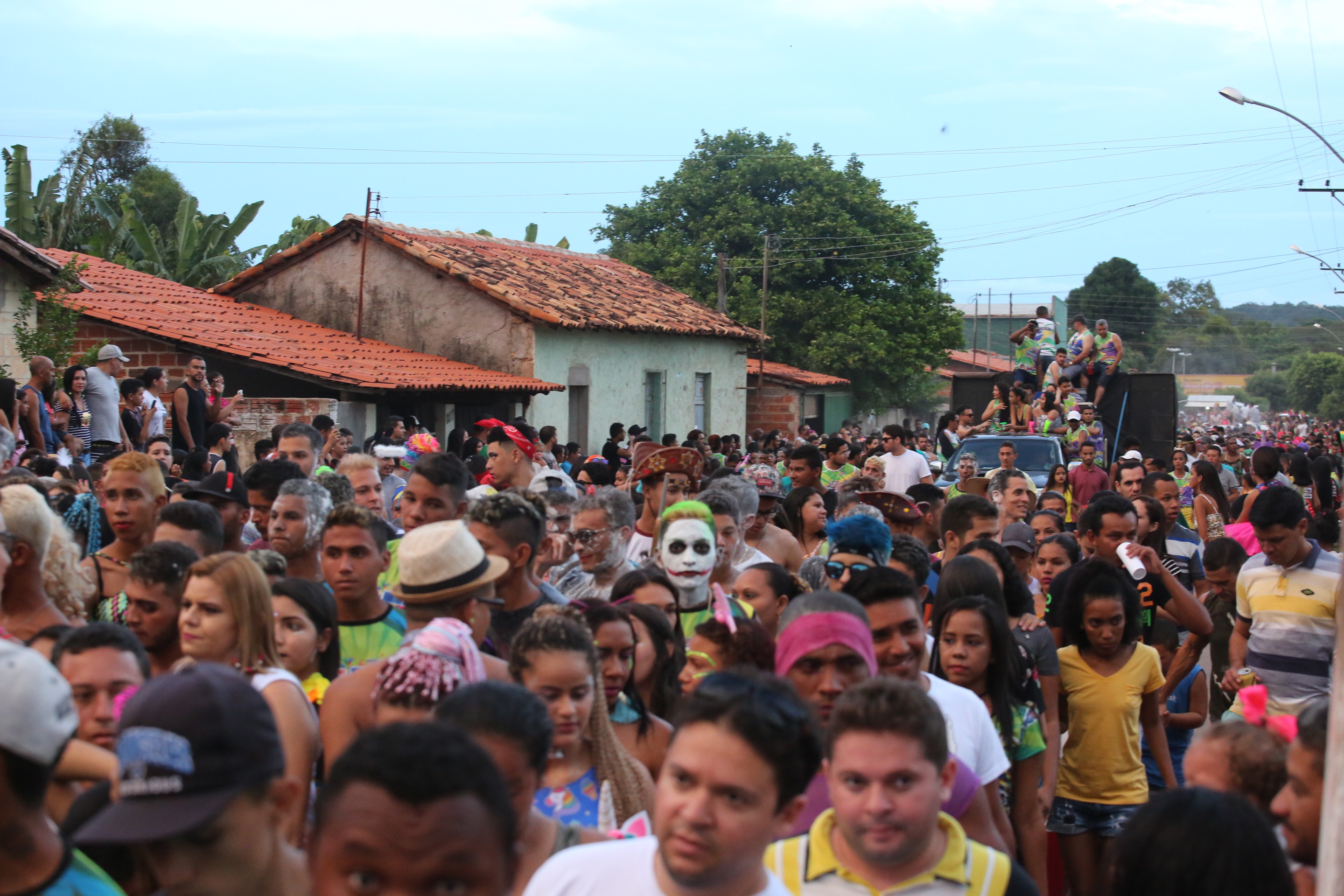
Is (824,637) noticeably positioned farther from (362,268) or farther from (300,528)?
(362,268)

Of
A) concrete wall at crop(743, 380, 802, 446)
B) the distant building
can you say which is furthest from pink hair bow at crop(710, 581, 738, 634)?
concrete wall at crop(743, 380, 802, 446)

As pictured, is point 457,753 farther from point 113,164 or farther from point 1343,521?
point 113,164

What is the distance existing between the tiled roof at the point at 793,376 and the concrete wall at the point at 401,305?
12.2 meters

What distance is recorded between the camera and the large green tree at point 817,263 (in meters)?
43.8

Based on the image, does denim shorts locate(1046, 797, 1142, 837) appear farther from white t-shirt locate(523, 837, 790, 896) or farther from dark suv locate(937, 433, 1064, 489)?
dark suv locate(937, 433, 1064, 489)

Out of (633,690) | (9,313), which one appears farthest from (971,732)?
(9,313)

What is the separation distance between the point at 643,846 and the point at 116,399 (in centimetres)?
1058

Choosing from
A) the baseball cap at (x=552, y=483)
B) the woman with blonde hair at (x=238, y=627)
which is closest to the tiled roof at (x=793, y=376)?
the baseball cap at (x=552, y=483)

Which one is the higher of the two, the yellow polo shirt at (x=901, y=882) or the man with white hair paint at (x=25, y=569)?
the man with white hair paint at (x=25, y=569)

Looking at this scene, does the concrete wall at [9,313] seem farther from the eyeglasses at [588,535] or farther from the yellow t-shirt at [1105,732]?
the yellow t-shirt at [1105,732]

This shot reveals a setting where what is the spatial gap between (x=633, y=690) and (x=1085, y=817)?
2137 millimetres

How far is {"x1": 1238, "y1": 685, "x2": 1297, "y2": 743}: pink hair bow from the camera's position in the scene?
3396mm

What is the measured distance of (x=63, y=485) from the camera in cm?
657

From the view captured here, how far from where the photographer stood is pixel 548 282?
28.1 metres
